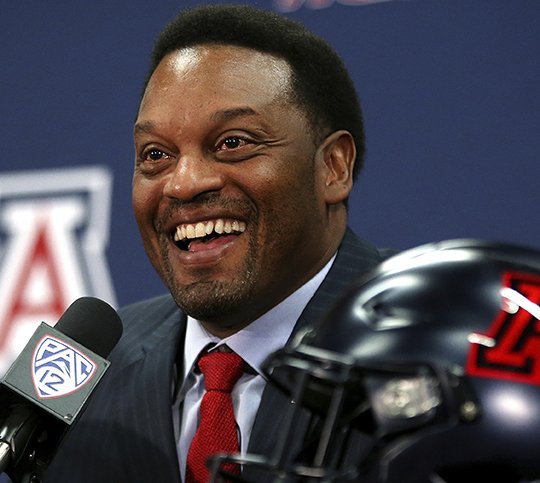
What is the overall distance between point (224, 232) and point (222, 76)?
144mm

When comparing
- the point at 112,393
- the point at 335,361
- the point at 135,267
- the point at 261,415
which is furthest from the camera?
the point at 135,267

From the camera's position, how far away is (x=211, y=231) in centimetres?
106

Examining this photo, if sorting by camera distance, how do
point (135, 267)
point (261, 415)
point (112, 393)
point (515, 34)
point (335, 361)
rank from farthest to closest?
point (135, 267)
point (515, 34)
point (112, 393)
point (261, 415)
point (335, 361)

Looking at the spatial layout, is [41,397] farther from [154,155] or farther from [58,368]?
[154,155]

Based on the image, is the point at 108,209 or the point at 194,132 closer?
the point at 194,132

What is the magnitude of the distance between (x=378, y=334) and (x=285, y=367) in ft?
0.20

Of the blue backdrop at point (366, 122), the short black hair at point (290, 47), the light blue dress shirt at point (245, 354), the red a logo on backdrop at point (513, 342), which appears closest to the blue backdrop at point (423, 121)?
the blue backdrop at point (366, 122)

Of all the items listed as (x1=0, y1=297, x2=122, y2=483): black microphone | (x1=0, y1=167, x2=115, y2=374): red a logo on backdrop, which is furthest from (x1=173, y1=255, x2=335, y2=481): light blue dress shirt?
(x1=0, y1=167, x2=115, y2=374): red a logo on backdrop

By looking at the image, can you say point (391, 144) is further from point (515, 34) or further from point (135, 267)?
point (135, 267)

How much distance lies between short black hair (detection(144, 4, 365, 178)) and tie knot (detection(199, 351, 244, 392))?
0.24 meters

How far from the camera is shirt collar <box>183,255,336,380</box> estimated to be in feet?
3.51

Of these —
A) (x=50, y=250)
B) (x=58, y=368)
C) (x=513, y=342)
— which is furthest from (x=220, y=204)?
(x=50, y=250)

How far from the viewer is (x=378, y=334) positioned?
67 centimetres

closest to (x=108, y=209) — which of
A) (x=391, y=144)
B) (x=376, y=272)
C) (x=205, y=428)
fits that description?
(x=391, y=144)
